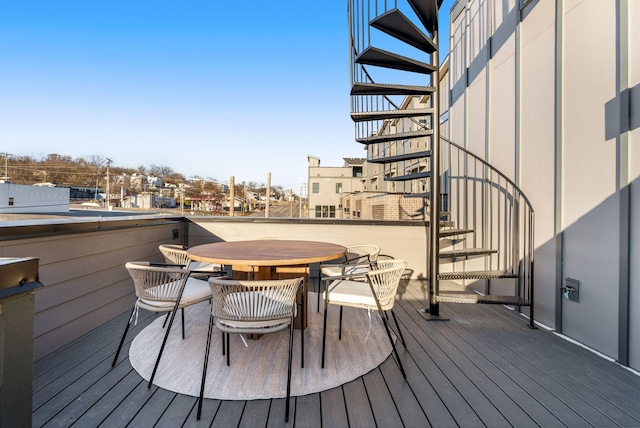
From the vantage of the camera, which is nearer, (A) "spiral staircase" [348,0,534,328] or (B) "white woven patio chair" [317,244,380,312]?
(B) "white woven patio chair" [317,244,380,312]

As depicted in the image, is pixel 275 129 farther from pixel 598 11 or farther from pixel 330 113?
pixel 598 11

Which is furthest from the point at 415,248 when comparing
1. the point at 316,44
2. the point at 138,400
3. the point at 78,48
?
the point at 78,48

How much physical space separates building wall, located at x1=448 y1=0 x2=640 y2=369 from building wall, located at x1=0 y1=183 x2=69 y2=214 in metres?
25.8

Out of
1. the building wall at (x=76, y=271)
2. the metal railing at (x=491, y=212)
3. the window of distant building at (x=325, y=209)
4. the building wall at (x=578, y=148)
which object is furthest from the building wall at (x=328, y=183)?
the building wall at (x=76, y=271)

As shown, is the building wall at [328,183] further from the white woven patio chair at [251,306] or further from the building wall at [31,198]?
the white woven patio chair at [251,306]

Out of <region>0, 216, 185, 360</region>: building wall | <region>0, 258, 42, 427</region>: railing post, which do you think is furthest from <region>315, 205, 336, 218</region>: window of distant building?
<region>0, 258, 42, 427</region>: railing post

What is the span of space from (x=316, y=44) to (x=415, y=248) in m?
6.35

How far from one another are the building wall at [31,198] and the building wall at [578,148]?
25.8 meters

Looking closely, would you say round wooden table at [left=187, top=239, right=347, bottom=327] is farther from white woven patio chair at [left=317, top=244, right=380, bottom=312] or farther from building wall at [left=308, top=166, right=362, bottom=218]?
building wall at [left=308, top=166, right=362, bottom=218]

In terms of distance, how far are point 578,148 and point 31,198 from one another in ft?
101

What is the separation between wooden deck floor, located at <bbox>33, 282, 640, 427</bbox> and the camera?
144 cm

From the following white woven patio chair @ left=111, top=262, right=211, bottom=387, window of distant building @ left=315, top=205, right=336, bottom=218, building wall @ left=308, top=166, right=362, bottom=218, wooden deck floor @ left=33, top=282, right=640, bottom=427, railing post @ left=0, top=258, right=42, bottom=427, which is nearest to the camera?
railing post @ left=0, top=258, right=42, bottom=427

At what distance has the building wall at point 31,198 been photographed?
18422 millimetres

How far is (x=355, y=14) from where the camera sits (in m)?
3.69
